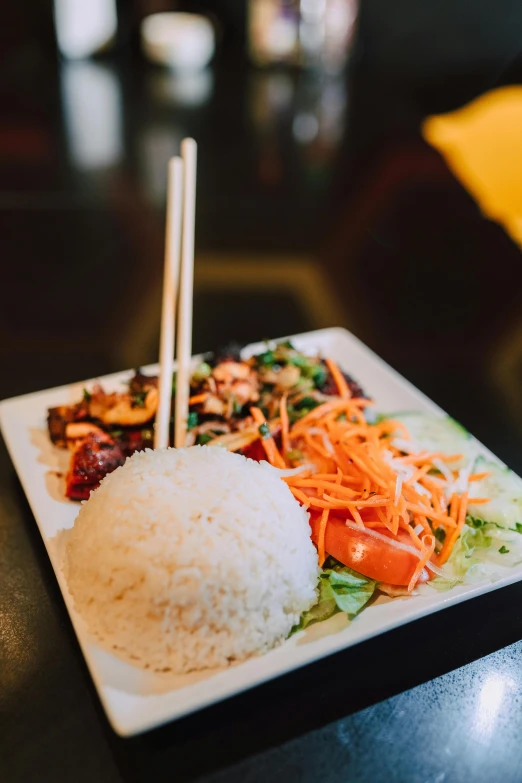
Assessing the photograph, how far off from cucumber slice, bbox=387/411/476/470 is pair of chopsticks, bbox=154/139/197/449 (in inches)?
22.5

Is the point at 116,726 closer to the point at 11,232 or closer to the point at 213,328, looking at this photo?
the point at 213,328

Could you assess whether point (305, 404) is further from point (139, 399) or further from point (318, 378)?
point (139, 399)

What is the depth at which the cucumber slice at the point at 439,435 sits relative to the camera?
68.6 inches

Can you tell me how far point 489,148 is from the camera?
409 centimetres

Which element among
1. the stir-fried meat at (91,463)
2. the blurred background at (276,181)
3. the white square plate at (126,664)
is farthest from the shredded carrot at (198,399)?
the blurred background at (276,181)

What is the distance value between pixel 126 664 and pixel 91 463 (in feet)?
1.78

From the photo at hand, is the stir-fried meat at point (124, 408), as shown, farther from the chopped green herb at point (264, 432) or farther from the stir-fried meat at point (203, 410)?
the chopped green herb at point (264, 432)

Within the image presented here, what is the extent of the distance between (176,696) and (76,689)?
0.80 ft

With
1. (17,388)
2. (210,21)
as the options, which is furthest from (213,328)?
(210,21)

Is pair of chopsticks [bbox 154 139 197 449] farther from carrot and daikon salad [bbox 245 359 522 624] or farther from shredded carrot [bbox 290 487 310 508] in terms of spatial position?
shredded carrot [bbox 290 487 310 508]

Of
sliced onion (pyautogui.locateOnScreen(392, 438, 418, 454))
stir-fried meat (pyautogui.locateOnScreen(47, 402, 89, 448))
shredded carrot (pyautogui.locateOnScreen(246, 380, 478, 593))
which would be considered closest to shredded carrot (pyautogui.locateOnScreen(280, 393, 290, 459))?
shredded carrot (pyautogui.locateOnScreen(246, 380, 478, 593))

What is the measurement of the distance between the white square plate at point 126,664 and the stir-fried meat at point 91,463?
0.13 feet

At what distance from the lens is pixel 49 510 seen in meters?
1.52

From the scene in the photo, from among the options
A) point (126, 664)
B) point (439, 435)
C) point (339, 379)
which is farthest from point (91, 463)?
point (439, 435)
